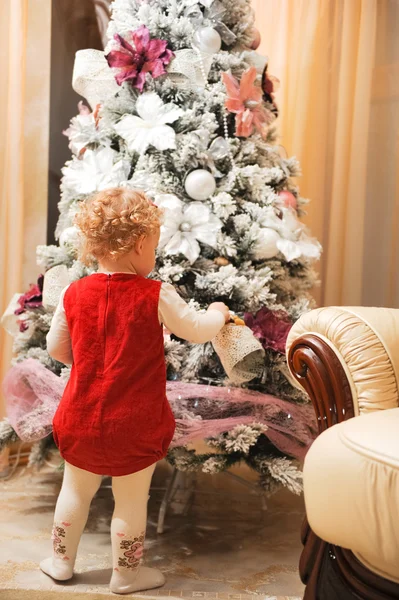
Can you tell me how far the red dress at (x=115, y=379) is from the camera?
4.60 feet

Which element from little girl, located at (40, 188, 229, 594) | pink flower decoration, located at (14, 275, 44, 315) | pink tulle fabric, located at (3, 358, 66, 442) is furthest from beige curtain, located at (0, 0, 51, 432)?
little girl, located at (40, 188, 229, 594)

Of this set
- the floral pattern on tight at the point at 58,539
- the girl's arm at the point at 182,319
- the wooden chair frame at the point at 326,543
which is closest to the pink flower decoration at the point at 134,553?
the floral pattern on tight at the point at 58,539

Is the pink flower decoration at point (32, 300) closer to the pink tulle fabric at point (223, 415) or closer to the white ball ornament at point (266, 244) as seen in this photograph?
the pink tulle fabric at point (223, 415)

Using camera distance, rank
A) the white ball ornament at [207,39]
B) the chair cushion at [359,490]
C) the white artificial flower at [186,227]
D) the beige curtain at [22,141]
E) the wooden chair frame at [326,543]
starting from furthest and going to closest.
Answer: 1. the beige curtain at [22,141]
2. the white ball ornament at [207,39]
3. the white artificial flower at [186,227]
4. the wooden chair frame at [326,543]
5. the chair cushion at [359,490]

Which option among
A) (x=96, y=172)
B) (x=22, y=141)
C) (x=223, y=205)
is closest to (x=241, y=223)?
(x=223, y=205)

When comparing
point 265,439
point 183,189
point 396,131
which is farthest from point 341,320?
point 396,131

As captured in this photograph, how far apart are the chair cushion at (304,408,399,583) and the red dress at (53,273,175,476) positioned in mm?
474

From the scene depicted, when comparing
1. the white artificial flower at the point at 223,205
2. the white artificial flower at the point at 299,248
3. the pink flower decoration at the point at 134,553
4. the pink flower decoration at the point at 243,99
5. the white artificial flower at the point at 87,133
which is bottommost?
the pink flower decoration at the point at 134,553

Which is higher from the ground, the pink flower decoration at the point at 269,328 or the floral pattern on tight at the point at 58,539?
the pink flower decoration at the point at 269,328

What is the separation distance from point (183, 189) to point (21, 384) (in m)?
0.68

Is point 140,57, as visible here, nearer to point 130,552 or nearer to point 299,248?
point 299,248

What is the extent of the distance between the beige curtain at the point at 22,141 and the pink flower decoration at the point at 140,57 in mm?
685

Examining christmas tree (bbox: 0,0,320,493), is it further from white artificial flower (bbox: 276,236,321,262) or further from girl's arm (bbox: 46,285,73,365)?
girl's arm (bbox: 46,285,73,365)

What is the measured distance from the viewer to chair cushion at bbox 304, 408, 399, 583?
928mm
